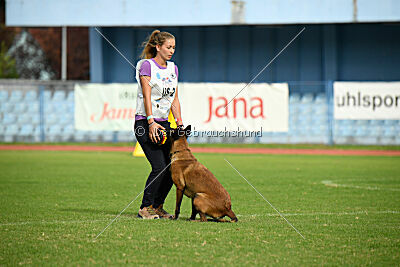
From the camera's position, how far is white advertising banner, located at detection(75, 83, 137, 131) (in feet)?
78.5

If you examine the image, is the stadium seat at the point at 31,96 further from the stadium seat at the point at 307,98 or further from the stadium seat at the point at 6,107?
the stadium seat at the point at 307,98

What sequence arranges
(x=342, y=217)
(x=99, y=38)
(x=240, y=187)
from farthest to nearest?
1. (x=99, y=38)
2. (x=240, y=187)
3. (x=342, y=217)

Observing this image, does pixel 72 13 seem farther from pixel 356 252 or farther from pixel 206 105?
pixel 356 252

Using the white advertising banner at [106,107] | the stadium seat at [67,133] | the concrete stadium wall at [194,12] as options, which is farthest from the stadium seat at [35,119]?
the concrete stadium wall at [194,12]

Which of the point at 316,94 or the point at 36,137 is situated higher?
the point at 316,94

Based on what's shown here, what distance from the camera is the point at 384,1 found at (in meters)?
26.4

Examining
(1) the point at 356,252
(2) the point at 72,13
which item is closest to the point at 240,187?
(1) the point at 356,252

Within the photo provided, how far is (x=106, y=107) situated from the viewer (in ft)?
Result: 79.6

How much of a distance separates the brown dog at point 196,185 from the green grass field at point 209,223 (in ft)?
0.60

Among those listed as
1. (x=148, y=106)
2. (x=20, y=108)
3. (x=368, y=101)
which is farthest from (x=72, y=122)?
(x=148, y=106)

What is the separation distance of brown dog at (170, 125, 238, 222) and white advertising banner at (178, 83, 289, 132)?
15331 mm

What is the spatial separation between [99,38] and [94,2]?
2480 millimetres

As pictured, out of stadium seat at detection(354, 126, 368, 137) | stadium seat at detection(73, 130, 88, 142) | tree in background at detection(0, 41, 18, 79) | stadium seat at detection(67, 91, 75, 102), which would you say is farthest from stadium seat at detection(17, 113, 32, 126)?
tree in background at detection(0, 41, 18, 79)

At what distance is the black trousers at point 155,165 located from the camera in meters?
7.94
